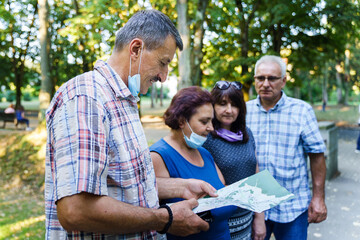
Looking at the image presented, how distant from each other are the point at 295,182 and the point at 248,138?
0.61 meters

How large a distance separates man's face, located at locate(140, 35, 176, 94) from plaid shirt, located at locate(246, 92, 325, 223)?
1.73 m

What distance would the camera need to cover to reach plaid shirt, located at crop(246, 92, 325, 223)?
3004mm

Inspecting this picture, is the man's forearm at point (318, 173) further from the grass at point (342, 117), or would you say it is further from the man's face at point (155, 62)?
the grass at point (342, 117)

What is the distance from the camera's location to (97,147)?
1258 mm

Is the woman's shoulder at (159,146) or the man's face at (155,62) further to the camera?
the woman's shoulder at (159,146)

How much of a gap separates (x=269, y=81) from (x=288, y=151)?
0.68 m

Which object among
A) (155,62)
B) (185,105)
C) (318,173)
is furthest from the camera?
(318,173)

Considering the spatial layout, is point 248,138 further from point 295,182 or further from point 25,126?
point 25,126

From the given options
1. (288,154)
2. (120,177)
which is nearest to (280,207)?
(288,154)

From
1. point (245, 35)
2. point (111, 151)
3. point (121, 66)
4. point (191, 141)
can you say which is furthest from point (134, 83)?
point (245, 35)

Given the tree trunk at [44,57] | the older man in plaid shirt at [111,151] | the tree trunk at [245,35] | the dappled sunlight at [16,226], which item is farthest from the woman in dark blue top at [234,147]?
the tree trunk at [245,35]

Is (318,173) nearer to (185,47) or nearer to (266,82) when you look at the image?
(266,82)

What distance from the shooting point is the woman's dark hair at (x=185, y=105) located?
2.44 meters

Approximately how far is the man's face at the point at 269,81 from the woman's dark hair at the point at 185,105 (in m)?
0.93
